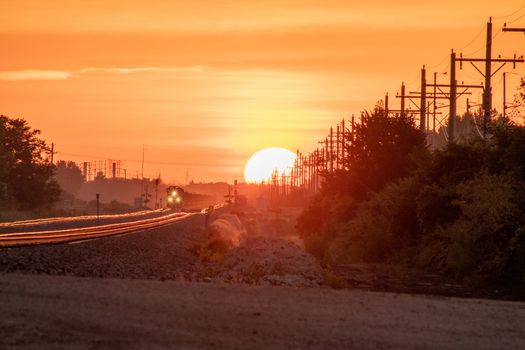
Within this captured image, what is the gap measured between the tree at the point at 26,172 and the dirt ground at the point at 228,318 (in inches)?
3497

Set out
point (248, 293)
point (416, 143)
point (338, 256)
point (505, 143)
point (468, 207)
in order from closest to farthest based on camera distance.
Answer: point (248, 293) → point (468, 207) → point (505, 143) → point (338, 256) → point (416, 143)

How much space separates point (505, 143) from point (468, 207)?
6.39m

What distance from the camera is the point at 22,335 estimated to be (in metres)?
13.6

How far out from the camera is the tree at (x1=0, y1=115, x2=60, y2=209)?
106938mm

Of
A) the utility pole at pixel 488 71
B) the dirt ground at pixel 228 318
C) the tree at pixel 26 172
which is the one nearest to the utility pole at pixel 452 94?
the utility pole at pixel 488 71

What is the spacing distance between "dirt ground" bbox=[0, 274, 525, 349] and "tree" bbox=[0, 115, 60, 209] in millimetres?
88816

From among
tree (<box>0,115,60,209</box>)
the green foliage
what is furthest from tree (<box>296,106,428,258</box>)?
tree (<box>0,115,60,209</box>)

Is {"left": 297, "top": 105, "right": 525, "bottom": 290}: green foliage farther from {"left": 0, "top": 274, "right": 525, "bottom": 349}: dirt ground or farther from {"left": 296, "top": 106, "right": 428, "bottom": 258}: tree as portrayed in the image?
{"left": 0, "top": 274, "right": 525, "bottom": 349}: dirt ground

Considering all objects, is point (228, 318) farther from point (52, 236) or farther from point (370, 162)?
point (370, 162)

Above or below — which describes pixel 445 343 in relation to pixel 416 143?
below

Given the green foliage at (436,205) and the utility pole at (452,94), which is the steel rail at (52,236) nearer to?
the green foliage at (436,205)

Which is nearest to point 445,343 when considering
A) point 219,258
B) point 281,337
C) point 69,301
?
point 281,337

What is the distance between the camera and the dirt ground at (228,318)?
13.9m

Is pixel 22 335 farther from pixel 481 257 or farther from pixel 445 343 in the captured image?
pixel 481 257
